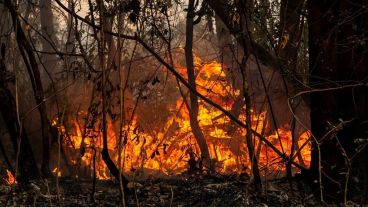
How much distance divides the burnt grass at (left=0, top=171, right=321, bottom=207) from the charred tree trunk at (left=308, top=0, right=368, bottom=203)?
0.31 m

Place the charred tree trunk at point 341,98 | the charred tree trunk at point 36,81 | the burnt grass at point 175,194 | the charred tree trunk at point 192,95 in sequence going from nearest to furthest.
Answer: the burnt grass at point 175,194, the charred tree trunk at point 341,98, the charred tree trunk at point 36,81, the charred tree trunk at point 192,95

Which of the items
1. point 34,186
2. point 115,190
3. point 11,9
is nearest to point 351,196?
point 115,190

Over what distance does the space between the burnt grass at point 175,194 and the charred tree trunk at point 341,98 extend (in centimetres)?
31

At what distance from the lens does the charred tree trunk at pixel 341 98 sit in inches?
151

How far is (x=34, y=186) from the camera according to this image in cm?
391

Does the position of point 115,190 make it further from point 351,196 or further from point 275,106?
point 275,106

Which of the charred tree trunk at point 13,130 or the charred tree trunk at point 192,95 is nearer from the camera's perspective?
the charred tree trunk at point 13,130

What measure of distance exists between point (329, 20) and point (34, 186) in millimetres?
2647

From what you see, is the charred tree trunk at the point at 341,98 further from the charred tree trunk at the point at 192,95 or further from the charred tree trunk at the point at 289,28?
the charred tree trunk at the point at 192,95

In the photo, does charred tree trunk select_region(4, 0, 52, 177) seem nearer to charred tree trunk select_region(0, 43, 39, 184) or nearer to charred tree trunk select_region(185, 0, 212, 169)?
charred tree trunk select_region(0, 43, 39, 184)

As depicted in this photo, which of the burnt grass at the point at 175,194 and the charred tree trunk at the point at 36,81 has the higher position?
the charred tree trunk at the point at 36,81

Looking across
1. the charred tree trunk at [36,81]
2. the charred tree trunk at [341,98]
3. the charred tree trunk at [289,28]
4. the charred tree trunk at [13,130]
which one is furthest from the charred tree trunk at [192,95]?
the charred tree trunk at [341,98]

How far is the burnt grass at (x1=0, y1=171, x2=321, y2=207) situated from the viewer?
3.66m

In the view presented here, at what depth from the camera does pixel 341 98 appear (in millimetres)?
3949
